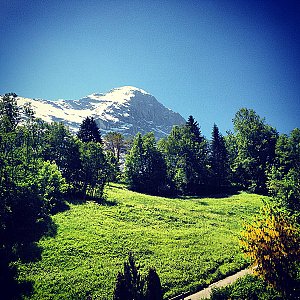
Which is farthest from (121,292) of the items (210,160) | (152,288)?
(210,160)

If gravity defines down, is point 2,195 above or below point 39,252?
above

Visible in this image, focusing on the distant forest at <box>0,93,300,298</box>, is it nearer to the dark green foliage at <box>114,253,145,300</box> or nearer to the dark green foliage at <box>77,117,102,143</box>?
the dark green foliage at <box>77,117,102,143</box>

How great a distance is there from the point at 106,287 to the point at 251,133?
206ft

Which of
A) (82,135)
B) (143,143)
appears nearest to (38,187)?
(143,143)

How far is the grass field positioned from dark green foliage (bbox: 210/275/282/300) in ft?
8.73

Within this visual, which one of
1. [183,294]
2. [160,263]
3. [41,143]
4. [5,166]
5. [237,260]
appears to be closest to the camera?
[183,294]

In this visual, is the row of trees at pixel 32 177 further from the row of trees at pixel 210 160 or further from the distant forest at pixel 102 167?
the row of trees at pixel 210 160

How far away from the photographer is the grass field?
22188 millimetres

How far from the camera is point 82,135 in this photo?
7325 cm

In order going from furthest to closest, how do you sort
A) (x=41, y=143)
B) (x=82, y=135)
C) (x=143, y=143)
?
(x=82, y=135)
(x=143, y=143)
(x=41, y=143)

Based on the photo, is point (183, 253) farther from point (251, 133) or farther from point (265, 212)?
point (251, 133)

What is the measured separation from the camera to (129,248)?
92.3 ft

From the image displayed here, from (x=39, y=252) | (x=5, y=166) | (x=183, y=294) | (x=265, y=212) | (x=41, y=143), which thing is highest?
(x=41, y=143)

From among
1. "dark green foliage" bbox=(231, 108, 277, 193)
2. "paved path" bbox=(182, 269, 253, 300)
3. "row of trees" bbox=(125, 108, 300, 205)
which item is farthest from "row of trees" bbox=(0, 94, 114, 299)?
"dark green foliage" bbox=(231, 108, 277, 193)
